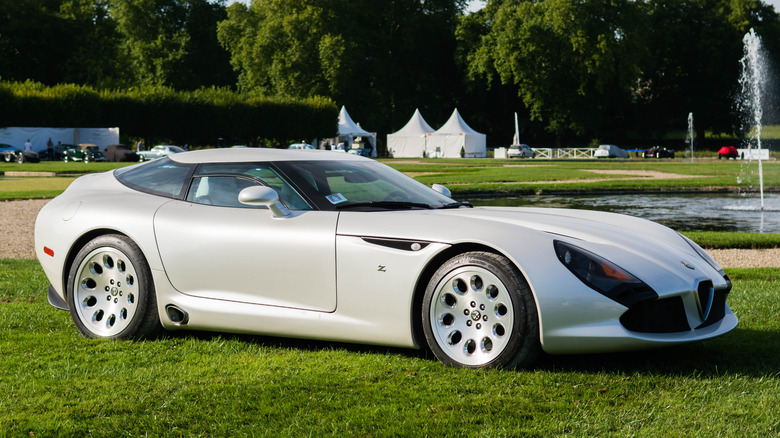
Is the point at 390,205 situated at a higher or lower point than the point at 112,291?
higher

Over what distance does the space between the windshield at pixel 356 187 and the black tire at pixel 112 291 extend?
1.12 metres

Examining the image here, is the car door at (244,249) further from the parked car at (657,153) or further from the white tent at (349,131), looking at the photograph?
the parked car at (657,153)

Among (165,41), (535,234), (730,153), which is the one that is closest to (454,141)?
(730,153)

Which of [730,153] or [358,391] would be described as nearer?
[358,391]

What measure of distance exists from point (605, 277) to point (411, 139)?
63.4 m

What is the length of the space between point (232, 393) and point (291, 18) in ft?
224

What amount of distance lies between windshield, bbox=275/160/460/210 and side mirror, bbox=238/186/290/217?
223 mm

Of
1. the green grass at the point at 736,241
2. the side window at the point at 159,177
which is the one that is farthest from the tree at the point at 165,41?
the side window at the point at 159,177

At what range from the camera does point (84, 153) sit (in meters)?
50.9

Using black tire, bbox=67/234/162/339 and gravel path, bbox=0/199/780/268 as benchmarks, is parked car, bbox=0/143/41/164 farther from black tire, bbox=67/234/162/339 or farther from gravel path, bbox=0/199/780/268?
black tire, bbox=67/234/162/339

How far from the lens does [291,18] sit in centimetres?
6956

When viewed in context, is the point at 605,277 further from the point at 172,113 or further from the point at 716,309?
the point at 172,113

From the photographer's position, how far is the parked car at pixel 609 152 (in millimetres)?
70500

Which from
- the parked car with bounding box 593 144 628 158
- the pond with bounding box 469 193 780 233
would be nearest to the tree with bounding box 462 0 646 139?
the parked car with bounding box 593 144 628 158
